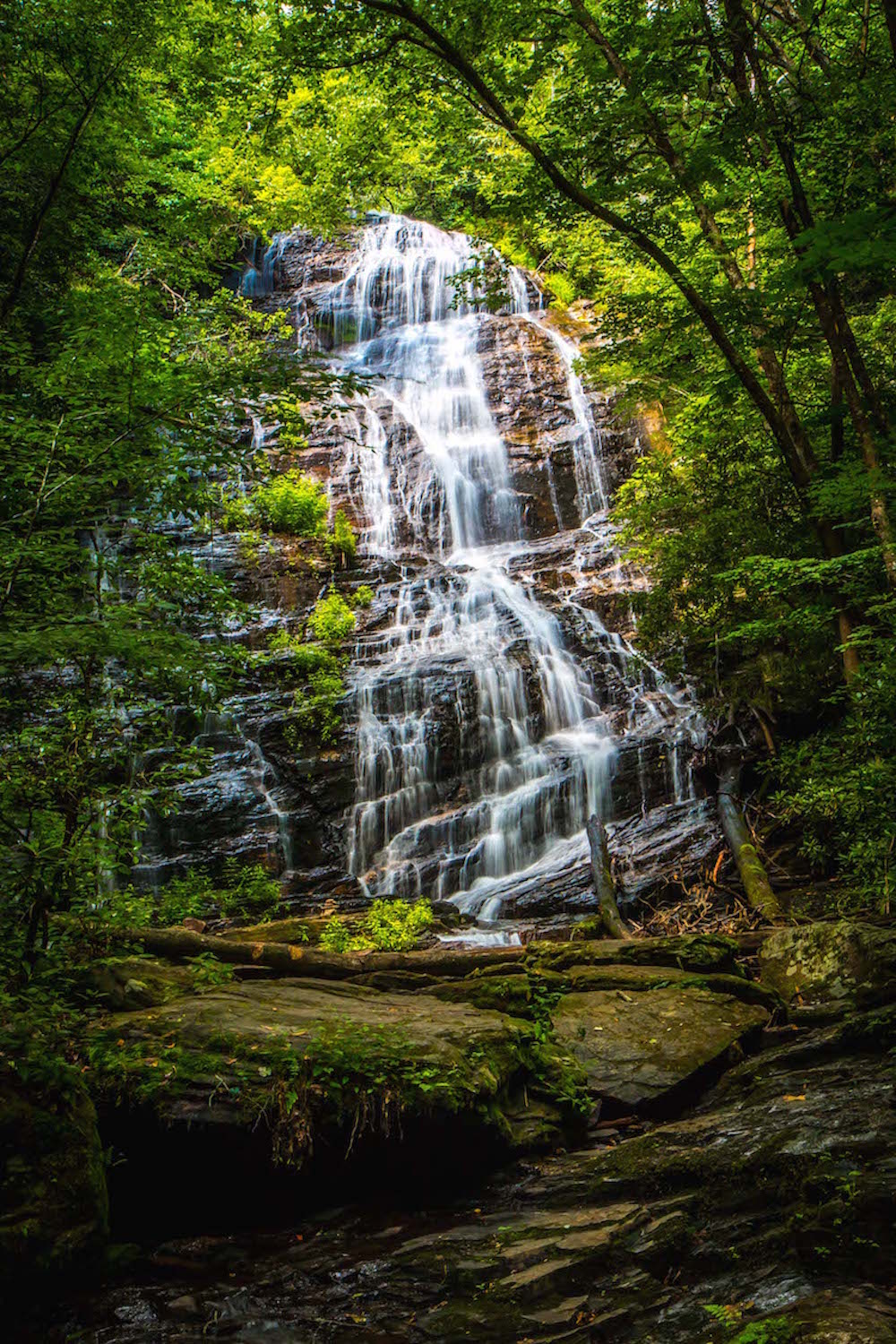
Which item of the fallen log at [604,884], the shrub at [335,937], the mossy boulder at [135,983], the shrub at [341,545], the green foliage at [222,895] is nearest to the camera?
the mossy boulder at [135,983]

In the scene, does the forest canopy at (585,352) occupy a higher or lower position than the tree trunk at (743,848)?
higher

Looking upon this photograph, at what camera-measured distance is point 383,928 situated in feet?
31.1

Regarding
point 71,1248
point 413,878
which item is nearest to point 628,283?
point 413,878

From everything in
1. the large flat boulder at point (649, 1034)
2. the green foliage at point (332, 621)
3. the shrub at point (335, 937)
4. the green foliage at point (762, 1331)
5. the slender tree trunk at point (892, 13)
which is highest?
the slender tree trunk at point (892, 13)

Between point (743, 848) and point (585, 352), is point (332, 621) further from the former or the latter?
point (743, 848)

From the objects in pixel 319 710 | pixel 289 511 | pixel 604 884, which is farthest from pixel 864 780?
pixel 289 511

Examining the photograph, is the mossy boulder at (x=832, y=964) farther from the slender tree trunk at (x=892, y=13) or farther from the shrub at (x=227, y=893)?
the slender tree trunk at (x=892, y=13)

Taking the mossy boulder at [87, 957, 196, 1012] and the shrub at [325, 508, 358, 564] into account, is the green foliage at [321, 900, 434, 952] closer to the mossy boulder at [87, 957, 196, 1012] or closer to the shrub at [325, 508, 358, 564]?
the mossy boulder at [87, 957, 196, 1012]

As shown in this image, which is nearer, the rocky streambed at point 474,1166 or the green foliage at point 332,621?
the rocky streambed at point 474,1166

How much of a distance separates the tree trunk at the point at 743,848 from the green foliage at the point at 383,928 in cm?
374

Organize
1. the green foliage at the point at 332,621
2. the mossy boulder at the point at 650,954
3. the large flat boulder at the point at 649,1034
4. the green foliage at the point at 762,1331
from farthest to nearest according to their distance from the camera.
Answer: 1. the green foliage at the point at 332,621
2. the mossy boulder at the point at 650,954
3. the large flat boulder at the point at 649,1034
4. the green foliage at the point at 762,1331

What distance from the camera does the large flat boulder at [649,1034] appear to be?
5.72 m

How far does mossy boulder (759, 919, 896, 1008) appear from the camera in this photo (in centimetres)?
657

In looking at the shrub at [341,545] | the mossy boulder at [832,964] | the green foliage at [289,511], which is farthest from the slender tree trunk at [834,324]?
the green foliage at [289,511]
